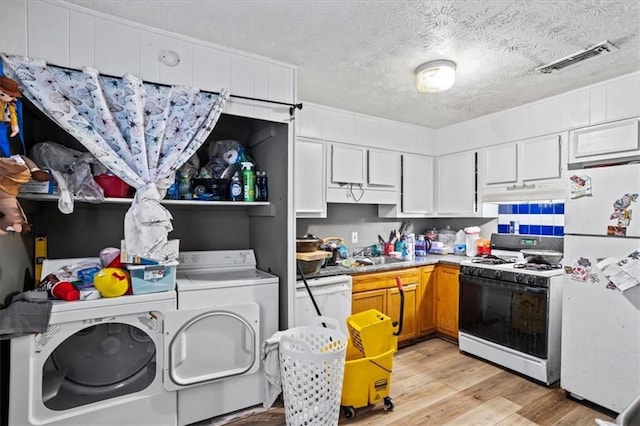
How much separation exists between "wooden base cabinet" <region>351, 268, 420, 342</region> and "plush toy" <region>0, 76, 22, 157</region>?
2.41 meters

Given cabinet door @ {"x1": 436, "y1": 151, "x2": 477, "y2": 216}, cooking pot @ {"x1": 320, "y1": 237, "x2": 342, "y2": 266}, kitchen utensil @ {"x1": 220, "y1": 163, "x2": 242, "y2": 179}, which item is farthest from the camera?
cabinet door @ {"x1": 436, "y1": 151, "x2": 477, "y2": 216}

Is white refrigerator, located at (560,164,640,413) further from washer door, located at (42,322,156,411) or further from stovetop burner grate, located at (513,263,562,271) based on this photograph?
washer door, located at (42,322,156,411)

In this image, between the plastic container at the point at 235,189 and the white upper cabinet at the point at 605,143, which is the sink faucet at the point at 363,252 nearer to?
the plastic container at the point at 235,189

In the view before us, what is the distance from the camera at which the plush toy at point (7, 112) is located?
4.77ft

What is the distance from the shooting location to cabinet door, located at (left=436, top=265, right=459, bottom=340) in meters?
3.31

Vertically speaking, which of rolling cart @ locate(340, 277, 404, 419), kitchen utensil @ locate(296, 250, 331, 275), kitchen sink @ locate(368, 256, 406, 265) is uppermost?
kitchen utensil @ locate(296, 250, 331, 275)

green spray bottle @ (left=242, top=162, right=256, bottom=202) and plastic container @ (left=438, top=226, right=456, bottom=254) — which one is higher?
green spray bottle @ (left=242, top=162, right=256, bottom=202)

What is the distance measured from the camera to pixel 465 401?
2.35 metres

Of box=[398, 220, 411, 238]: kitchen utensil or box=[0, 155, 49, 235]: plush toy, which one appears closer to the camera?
box=[0, 155, 49, 235]: plush toy

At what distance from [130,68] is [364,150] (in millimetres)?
2221

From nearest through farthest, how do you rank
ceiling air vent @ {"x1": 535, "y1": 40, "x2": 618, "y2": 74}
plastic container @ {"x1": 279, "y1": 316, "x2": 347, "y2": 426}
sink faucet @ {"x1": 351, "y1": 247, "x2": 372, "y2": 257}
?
plastic container @ {"x1": 279, "y1": 316, "x2": 347, "y2": 426}, ceiling air vent @ {"x1": 535, "y1": 40, "x2": 618, "y2": 74}, sink faucet @ {"x1": 351, "y1": 247, "x2": 372, "y2": 257}

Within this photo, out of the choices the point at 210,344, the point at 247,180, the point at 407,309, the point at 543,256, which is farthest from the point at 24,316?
the point at 543,256

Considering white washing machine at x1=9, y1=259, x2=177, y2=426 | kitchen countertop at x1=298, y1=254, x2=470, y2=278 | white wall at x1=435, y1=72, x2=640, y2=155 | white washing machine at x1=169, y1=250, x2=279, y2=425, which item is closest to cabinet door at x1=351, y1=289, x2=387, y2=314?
kitchen countertop at x1=298, y1=254, x2=470, y2=278

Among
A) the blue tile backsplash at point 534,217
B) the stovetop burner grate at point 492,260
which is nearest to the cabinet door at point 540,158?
the blue tile backsplash at point 534,217
